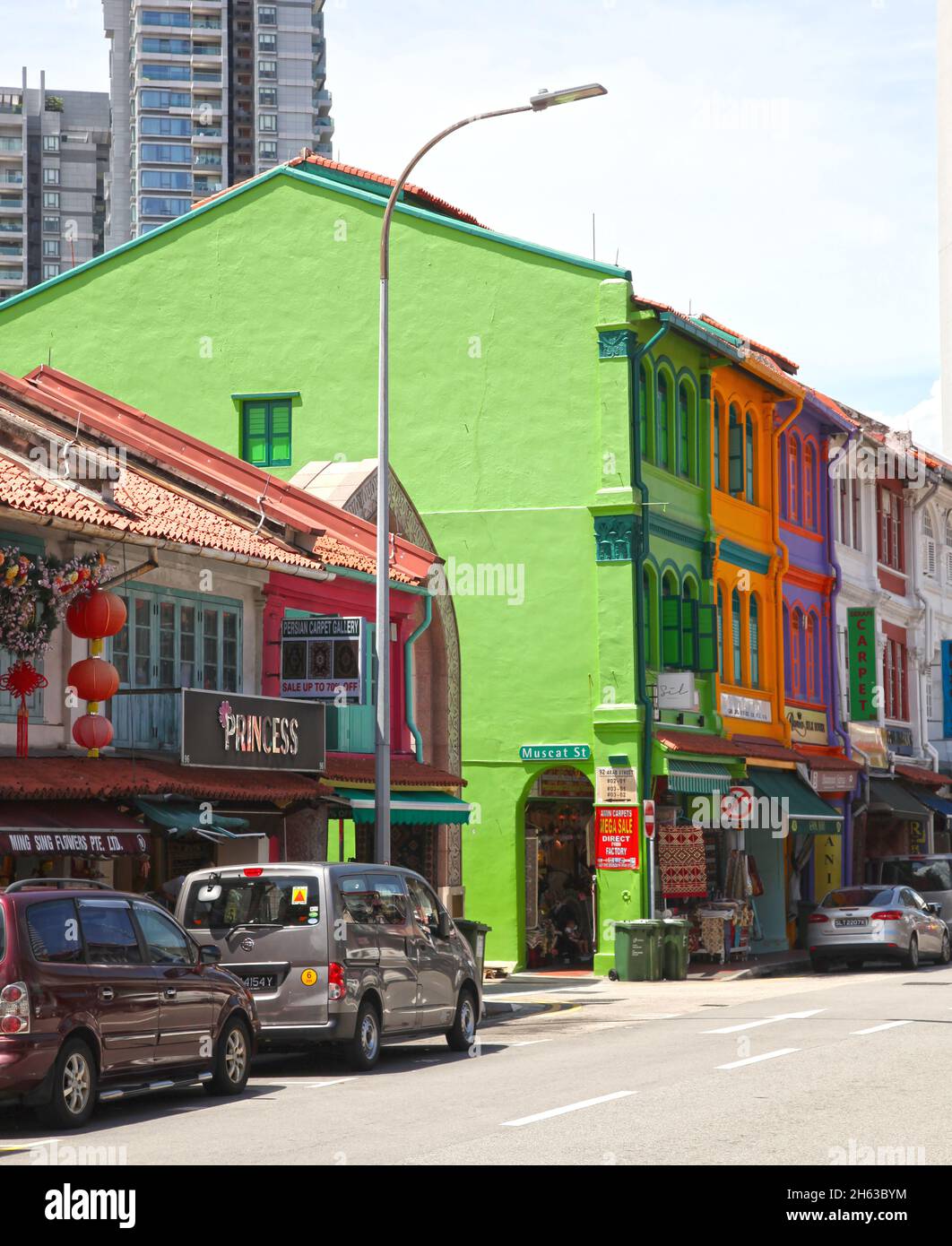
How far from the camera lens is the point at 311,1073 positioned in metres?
17.1

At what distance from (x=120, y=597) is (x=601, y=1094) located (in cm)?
941

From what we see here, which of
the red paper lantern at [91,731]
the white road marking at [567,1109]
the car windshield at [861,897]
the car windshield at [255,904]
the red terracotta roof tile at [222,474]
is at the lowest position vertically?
the white road marking at [567,1109]

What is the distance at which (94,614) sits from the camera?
20031 millimetres

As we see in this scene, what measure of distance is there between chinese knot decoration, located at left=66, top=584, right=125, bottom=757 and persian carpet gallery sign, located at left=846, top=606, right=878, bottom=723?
25244mm

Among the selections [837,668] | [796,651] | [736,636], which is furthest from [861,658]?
[736,636]

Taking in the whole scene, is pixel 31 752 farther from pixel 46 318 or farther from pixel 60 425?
pixel 46 318

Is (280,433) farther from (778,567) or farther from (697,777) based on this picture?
(778,567)

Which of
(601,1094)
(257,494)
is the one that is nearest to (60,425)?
(257,494)

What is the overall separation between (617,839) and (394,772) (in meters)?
6.74

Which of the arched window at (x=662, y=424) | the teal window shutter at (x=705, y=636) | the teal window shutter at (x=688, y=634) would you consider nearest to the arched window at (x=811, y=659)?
the teal window shutter at (x=705, y=636)

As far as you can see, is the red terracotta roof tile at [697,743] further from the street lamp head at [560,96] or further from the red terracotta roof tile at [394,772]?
the street lamp head at [560,96]

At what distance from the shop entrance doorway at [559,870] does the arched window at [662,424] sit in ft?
18.6

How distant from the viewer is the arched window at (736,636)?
1476 inches

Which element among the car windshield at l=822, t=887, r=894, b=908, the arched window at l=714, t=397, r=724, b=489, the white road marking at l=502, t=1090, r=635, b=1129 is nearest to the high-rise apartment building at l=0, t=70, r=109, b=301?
the arched window at l=714, t=397, r=724, b=489
